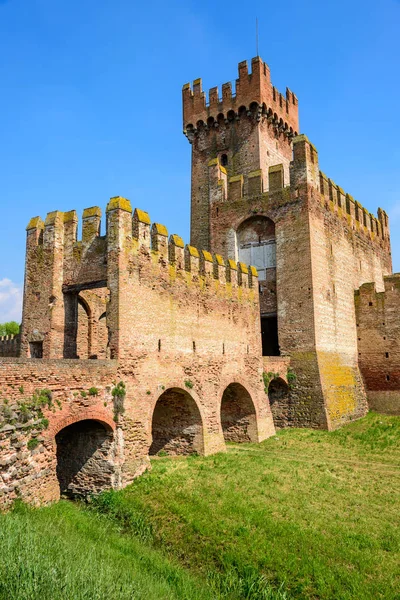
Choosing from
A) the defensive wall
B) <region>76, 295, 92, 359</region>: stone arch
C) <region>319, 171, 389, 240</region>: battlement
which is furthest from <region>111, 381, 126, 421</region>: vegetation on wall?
<region>319, 171, 389, 240</region>: battlement

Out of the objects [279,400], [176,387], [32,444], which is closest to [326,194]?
[279,400]

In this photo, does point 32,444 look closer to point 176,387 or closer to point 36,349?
point 36,349

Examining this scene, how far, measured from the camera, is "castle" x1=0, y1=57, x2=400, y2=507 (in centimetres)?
1380

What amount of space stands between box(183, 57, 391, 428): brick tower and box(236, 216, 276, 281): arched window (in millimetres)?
52

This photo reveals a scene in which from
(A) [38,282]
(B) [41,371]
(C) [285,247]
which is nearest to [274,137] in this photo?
(C) [285,247]

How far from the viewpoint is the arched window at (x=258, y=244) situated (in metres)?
25.5

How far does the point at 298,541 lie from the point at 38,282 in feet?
38.1

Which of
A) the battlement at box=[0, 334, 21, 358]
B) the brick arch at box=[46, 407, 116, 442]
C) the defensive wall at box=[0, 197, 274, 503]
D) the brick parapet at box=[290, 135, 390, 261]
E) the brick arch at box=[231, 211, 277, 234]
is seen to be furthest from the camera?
the battlement at box=[0, 334, 21, 358]

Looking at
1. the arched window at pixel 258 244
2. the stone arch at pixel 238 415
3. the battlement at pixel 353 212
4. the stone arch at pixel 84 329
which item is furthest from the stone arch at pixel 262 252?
the stone arch at pixel 84 329

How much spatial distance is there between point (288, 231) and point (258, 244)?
6.47 ft

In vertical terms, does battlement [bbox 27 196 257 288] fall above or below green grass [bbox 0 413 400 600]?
above

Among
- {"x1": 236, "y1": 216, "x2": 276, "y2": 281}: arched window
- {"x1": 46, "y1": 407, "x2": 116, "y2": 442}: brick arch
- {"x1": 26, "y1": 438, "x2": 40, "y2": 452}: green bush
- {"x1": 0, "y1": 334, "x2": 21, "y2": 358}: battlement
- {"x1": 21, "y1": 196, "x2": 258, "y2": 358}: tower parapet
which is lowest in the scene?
{"x1": 26, "y1": 438, "x2": 40, "y2": 452}: green bush

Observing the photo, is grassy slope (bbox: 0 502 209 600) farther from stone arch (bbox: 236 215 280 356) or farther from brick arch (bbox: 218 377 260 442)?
stone arch (bbox: 236 215 280 356)

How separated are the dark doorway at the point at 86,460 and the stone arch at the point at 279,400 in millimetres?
11020
